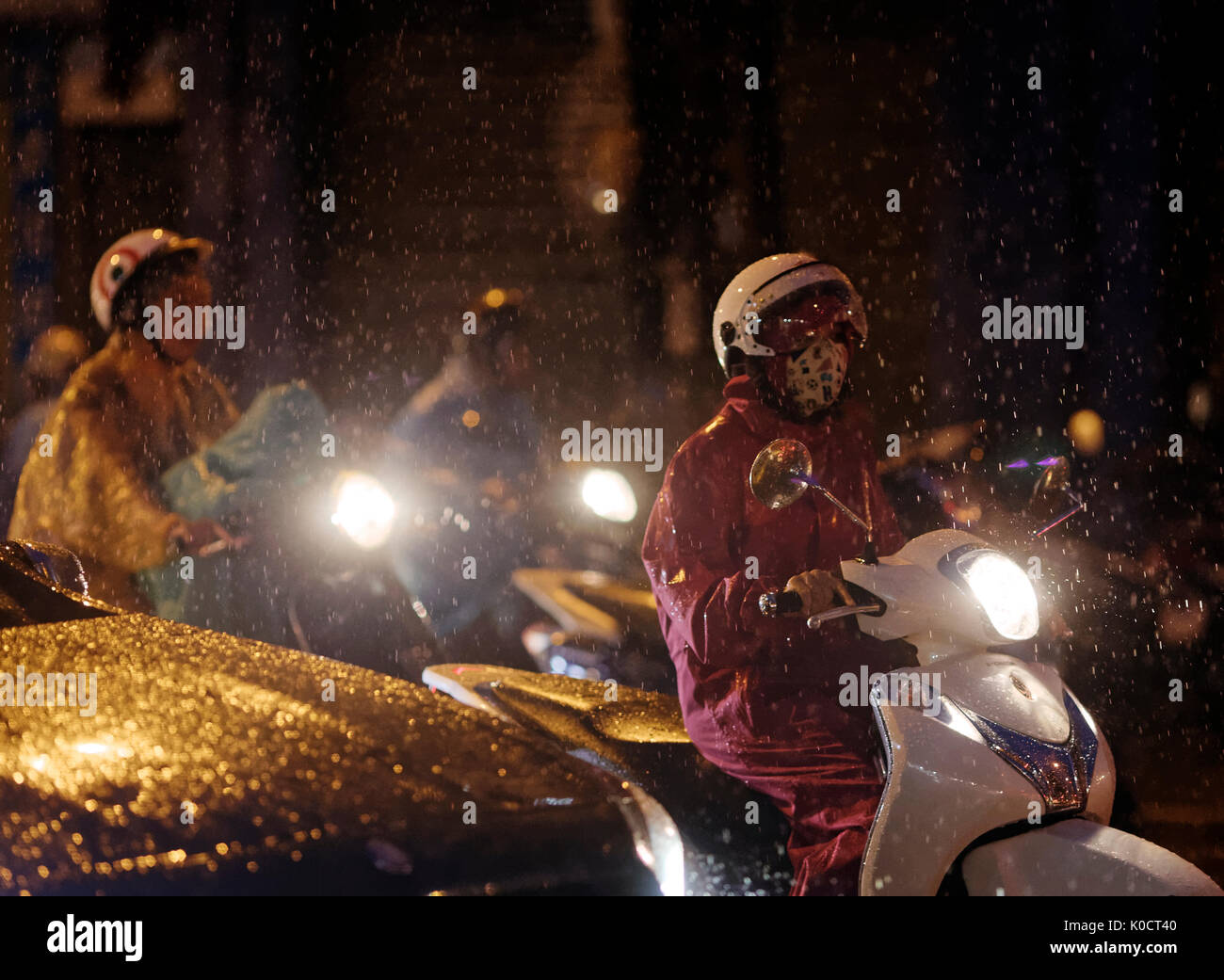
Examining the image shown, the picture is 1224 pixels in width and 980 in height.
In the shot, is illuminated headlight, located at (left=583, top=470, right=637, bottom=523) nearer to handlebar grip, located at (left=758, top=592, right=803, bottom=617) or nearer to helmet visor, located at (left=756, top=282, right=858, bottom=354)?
helmet visor, located at (left=756, top=282, right=858, bottom=354)

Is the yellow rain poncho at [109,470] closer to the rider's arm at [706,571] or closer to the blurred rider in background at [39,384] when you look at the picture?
the blurred rider in background at [39,384]

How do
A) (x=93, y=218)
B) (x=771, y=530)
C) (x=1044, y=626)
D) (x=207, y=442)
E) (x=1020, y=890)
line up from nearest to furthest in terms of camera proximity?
1. (x=1020, y=890)
2. (x=1044, y=626)
3. (x=771, y=530)
4. (x=207, y=442)
5. (x=93, y=218)

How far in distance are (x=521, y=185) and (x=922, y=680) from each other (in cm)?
325

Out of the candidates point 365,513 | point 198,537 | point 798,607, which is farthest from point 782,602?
point 198,537

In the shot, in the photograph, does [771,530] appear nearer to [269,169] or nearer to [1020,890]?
[1020,890]

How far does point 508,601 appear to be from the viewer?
3.19m

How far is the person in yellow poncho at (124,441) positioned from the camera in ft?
9.80

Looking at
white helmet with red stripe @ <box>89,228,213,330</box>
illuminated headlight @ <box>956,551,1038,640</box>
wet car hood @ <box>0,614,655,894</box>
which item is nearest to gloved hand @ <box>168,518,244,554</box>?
white helmet with red stripe @ <box>89,228,213,330</box>

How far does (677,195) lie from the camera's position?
14.4ft

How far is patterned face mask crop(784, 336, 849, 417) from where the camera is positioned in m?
2.29

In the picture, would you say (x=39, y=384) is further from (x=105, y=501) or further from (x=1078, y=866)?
(x=1078, y=866)

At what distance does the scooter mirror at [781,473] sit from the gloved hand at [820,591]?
0.51ft

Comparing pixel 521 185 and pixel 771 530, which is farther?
pixel 521 185
